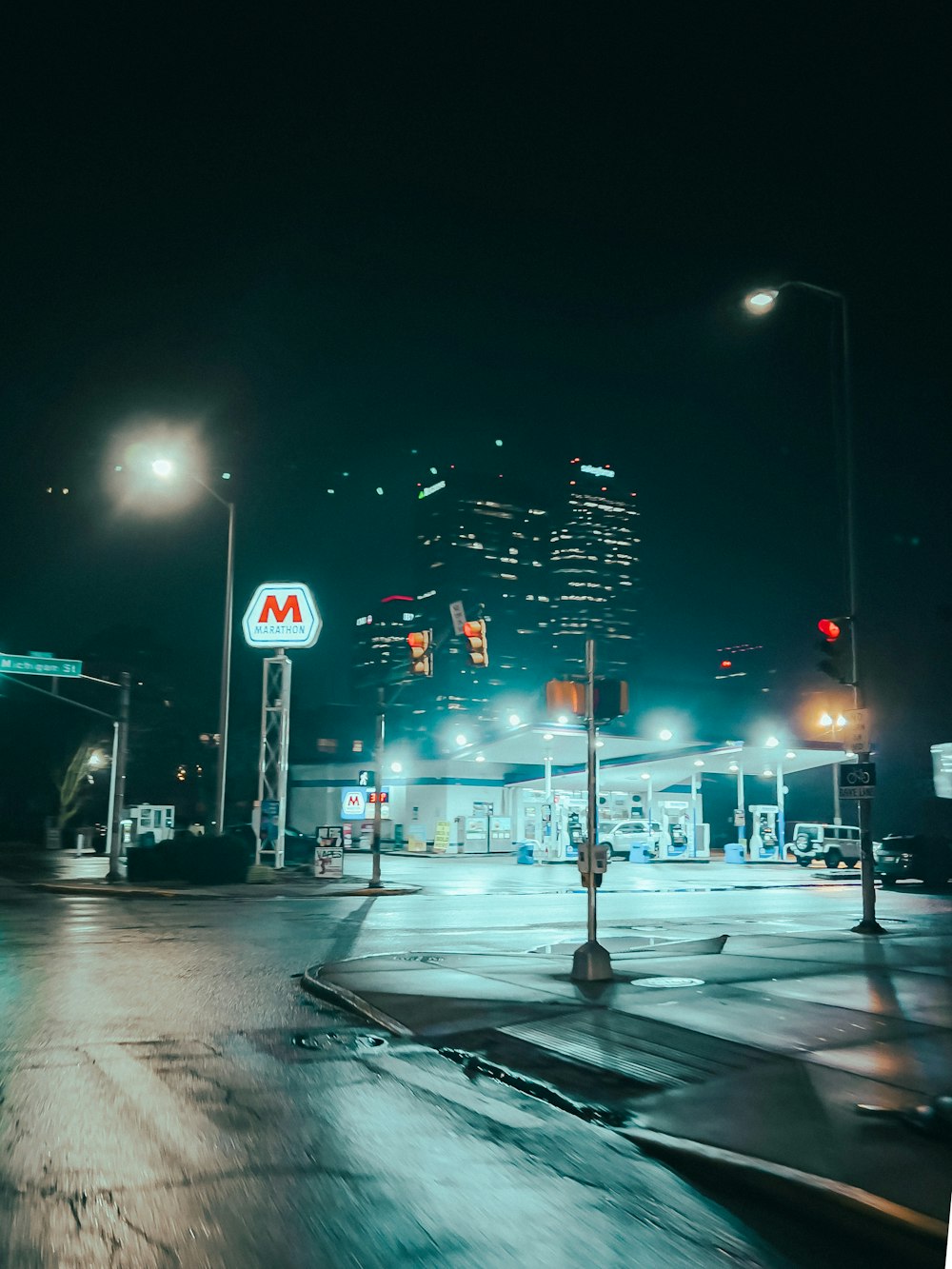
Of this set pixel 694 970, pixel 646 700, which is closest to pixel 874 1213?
pixel 694 970

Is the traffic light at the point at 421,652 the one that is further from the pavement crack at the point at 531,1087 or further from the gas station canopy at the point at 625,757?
the gas station canopy at the point at 625,757

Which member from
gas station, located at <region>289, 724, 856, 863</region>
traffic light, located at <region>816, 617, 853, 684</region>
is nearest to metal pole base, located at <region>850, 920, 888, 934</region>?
traffic light, located at <region>816, 617, 853, 684</region>

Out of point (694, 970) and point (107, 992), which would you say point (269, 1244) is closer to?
point (107, 992)

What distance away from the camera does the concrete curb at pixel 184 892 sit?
2692 cm

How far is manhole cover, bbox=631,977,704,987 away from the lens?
37.1 feet

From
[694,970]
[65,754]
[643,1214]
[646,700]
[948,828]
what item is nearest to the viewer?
[643,1214]

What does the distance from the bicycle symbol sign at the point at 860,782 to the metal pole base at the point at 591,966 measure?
820cm

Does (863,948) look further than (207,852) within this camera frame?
No

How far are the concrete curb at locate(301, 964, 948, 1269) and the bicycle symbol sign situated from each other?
519 inches

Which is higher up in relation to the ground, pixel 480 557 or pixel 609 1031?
pixel 480 557

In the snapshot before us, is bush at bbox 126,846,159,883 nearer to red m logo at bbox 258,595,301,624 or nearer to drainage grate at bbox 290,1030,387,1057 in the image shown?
red m logo at bbox 258,595,301,624

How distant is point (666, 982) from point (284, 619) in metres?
30.4

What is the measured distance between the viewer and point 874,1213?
15.4 ft

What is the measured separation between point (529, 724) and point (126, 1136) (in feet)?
138
